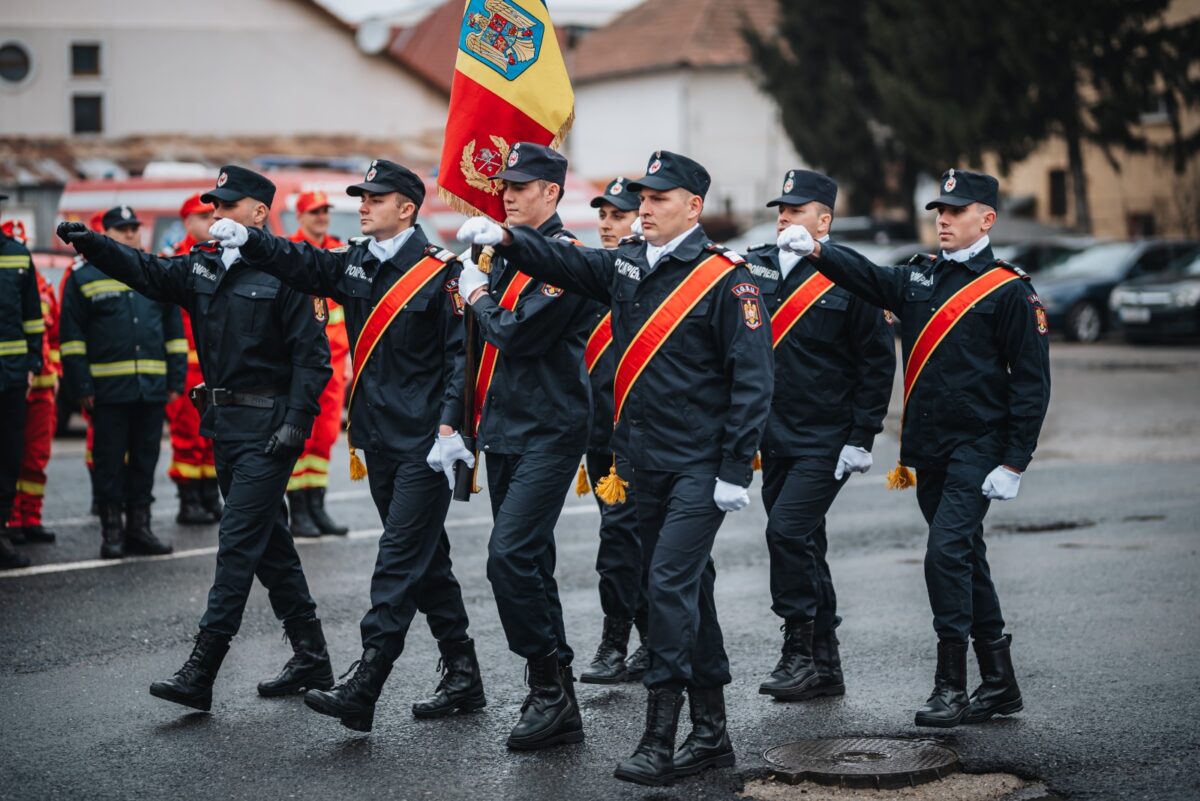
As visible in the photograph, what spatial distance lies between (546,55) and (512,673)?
8.81 feet

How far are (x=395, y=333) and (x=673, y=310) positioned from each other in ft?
4.27

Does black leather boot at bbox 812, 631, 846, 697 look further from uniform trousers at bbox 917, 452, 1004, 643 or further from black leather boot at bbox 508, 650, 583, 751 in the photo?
black leather boot at bbox 508, 650, 583, 751

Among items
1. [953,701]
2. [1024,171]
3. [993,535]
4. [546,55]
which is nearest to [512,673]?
[953,701]

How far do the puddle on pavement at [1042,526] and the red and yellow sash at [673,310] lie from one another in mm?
5502

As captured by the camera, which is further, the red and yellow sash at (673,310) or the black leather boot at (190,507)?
the black leather boot at (190,507)

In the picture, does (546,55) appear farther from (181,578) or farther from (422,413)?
(181,578)

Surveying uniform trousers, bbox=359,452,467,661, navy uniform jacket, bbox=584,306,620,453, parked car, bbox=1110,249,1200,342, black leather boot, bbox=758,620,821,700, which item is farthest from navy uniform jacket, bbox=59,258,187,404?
parked car, bbox=1110,249,1200,342

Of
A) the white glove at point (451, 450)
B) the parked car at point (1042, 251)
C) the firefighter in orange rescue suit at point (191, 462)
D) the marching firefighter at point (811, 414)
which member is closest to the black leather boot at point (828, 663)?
the marching firefighter at point (811, 414)

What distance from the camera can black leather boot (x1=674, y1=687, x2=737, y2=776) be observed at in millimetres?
5945

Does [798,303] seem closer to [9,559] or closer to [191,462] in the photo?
[9,559]

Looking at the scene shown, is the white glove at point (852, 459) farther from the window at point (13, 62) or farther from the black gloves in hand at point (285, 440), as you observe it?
the window at point (13, 62)

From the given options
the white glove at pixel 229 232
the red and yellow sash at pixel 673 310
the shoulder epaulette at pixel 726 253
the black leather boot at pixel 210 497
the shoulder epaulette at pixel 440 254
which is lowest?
the black leather boot at pixel 210 497

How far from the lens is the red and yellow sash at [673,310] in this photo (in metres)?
6.05

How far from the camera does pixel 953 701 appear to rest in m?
6.52
